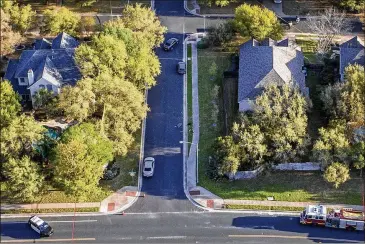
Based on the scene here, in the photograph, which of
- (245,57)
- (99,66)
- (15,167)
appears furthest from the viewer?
(245,57)

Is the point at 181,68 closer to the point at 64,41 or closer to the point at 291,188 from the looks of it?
the point at 64,41

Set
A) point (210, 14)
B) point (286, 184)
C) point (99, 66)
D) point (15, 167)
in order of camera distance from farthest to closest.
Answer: point (210, 14) → point (99, 66) → point (286, 184) → point (15, 167)

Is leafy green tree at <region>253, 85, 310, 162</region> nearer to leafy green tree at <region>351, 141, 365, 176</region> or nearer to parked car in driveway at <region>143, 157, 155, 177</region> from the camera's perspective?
leafy green tree at <region>351, 141, 365, 176</region>

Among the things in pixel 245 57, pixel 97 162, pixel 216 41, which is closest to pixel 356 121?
pixel 245 57

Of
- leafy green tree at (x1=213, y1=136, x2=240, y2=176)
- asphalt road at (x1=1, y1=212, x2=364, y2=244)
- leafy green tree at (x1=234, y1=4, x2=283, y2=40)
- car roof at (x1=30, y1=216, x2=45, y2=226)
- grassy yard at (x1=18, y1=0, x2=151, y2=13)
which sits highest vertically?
grassy yard at (x1=18, y1=0, x2=151, y2=13)

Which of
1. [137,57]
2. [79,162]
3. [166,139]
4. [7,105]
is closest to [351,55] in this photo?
[166,139]

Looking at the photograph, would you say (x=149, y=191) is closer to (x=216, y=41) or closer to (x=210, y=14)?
(x=216, y=41)

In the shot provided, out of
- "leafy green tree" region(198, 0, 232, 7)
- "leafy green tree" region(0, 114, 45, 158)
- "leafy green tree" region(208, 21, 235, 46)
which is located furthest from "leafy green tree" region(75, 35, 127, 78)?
"leafy green tree" region(198, 0, 232, 7)

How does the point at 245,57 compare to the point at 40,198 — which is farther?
the point at 245,57
